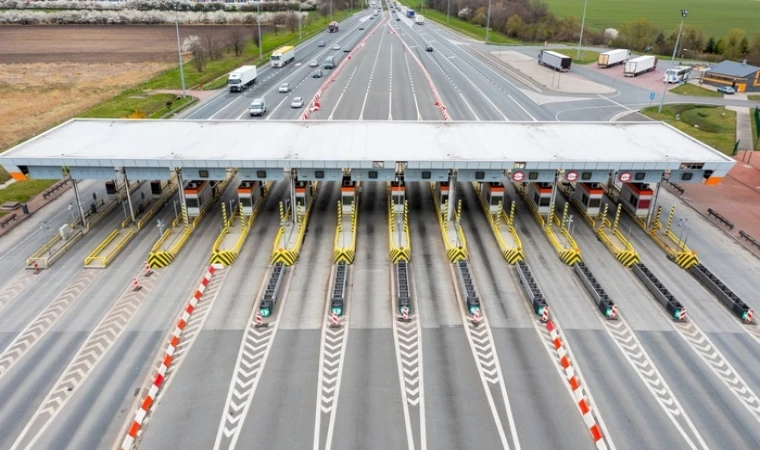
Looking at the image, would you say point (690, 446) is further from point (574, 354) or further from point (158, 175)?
point (158, 175)

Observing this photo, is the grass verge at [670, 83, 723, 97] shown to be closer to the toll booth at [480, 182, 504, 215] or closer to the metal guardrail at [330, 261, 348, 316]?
the toll booth at [480, 182, 504, 215]

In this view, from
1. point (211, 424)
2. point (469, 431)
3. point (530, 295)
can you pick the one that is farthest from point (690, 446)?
point (211, 424)

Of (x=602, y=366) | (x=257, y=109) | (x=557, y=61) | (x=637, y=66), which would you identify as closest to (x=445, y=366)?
(x=602, y=366)

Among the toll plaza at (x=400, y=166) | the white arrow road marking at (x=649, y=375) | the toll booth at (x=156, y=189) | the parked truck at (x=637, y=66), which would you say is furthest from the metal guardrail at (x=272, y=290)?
the parked truck at (x=637, y=66)

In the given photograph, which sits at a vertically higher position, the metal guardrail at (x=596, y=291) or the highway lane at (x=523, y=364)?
the metal guardrail at (x=596, y=291)

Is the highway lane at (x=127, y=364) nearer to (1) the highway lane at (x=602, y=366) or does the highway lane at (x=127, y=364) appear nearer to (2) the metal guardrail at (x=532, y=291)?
(2) the metal guardrail at (x=532, y=291)

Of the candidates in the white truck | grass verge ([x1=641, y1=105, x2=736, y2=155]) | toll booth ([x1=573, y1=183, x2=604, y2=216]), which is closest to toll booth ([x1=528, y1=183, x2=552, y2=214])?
toll booth ([x1=573, y1=183, x2=604, y2=216])

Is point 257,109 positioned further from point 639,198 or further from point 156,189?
point 639,198
